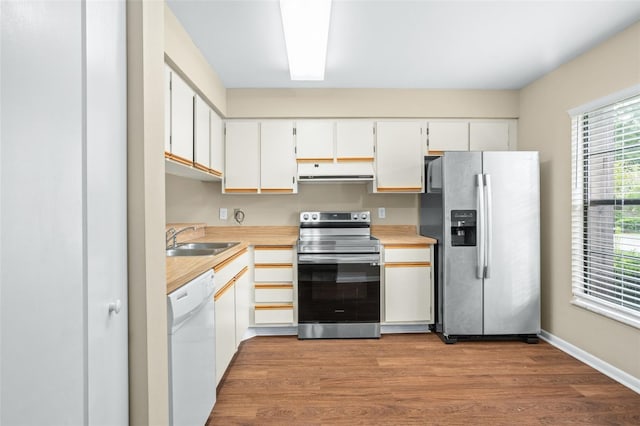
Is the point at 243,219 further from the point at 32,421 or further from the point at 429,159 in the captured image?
the point at 32,421

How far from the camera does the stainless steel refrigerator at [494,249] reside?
3.08 metres

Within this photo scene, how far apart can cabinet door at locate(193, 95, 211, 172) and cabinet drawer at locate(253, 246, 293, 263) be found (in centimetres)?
90

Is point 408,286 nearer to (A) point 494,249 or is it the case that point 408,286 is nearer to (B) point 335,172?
(A) point 494,249

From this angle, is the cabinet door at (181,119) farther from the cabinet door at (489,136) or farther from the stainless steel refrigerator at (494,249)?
the cabinet door at (489,136)

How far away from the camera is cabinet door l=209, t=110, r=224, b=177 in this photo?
312 cm

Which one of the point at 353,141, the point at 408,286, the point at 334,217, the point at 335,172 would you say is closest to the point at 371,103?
the point at 353,141

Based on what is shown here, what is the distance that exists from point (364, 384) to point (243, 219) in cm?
214

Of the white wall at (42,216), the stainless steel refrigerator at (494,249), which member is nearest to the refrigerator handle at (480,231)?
the stainless steel refrigerator at (494,249)

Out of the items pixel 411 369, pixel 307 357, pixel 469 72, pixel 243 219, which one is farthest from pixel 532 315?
pixel 243 219

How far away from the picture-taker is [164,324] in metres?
1.23

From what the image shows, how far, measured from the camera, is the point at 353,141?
354cm

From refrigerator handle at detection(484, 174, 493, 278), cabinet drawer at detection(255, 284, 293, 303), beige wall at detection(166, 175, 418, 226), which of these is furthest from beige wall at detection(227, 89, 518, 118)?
cabinet drawer at detection(255, 284, 293, 303)

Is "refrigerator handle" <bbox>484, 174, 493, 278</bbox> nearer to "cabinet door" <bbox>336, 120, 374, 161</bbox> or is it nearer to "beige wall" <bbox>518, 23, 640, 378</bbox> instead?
"beige wall" <bbox>518, 23, 640, 378</bbox>

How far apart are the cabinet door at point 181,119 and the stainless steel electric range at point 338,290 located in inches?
52.4
